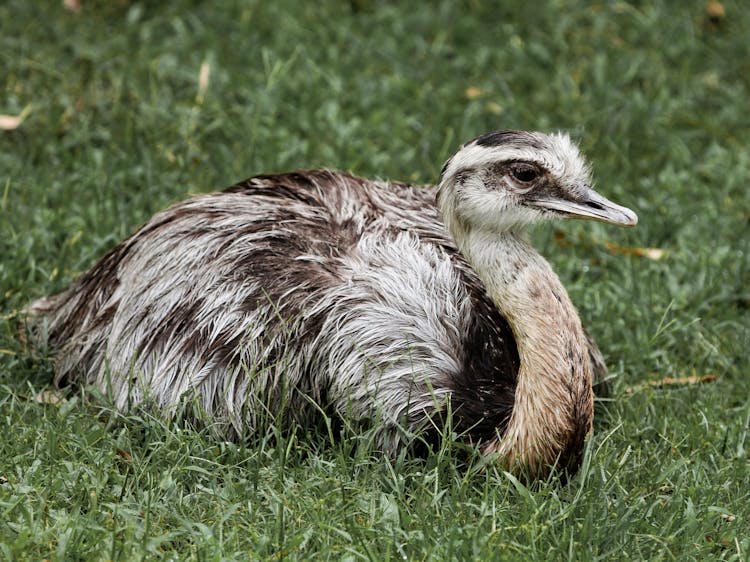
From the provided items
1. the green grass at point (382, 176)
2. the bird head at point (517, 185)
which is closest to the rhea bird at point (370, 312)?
the bird head at point (517, 185)

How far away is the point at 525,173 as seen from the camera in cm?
471

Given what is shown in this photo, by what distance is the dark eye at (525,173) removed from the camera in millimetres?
4703

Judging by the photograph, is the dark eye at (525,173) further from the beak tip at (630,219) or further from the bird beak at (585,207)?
the beak tip at (630,219)

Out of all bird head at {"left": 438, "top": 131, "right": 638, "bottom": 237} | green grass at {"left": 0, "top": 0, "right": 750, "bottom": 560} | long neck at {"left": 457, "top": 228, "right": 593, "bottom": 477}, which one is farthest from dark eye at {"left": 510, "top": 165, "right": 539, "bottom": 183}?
green grass at {"left": 0, "top": 0, "right": 750, "bottom": 560}

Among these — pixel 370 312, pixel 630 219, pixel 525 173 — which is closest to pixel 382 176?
pixel 370 312

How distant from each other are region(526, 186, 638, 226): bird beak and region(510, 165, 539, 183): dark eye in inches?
3.1

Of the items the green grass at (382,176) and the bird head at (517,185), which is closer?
the green grass at (382,176)

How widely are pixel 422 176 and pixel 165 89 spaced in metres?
1.62

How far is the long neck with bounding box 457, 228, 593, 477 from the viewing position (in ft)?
14.8

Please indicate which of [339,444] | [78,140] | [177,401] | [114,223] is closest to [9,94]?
[78,140]

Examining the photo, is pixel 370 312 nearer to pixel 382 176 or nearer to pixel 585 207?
pixel 585 207

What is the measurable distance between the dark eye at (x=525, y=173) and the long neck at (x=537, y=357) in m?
0.20

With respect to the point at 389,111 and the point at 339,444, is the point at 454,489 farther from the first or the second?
the point at 389,111

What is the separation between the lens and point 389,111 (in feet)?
25.2
